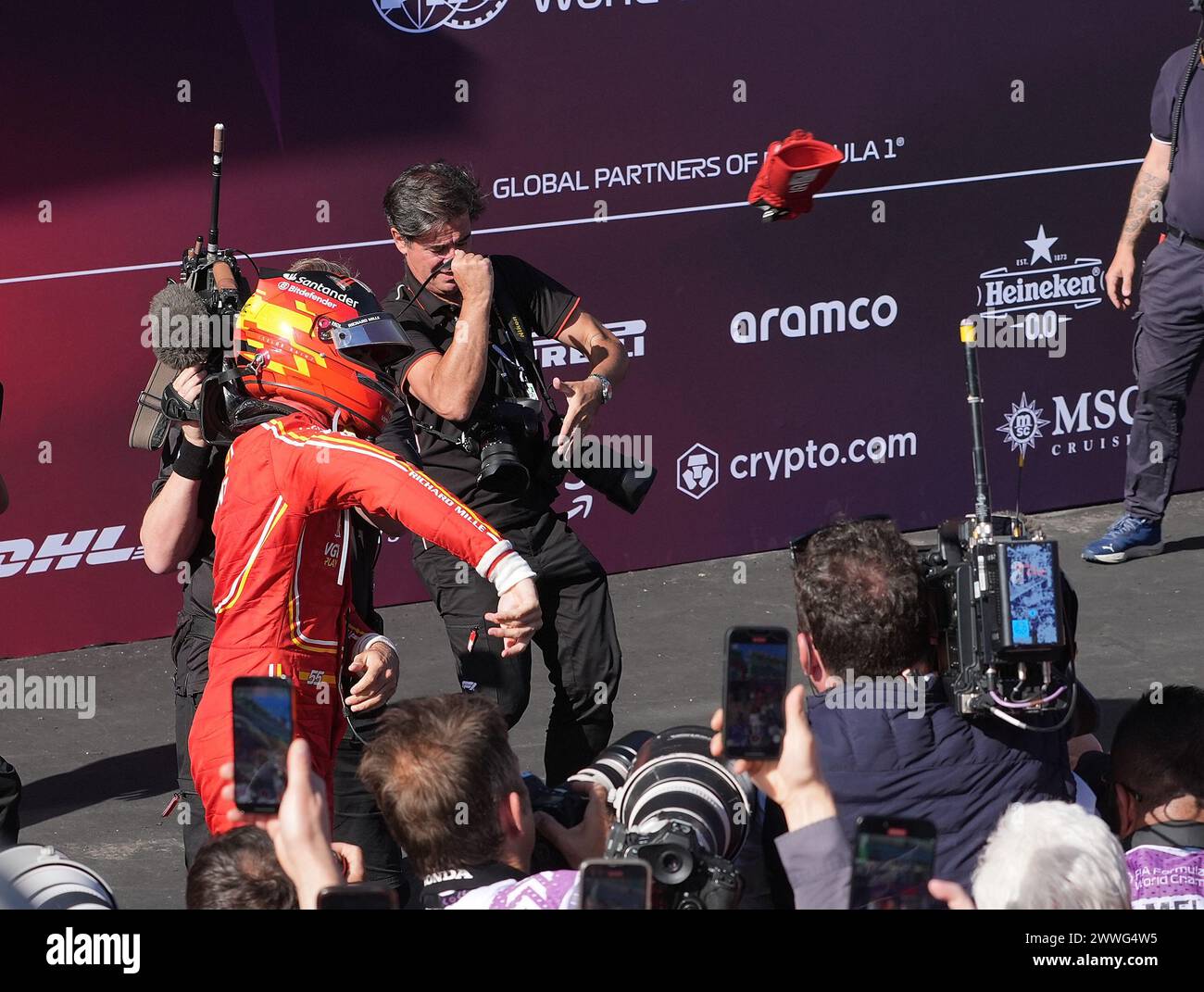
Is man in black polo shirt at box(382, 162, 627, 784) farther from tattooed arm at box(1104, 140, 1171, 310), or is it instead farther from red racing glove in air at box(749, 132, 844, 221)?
tattooed arm at box(1104, 140, 1171, 310)

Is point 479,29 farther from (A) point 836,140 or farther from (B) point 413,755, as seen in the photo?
(B) point 413,755

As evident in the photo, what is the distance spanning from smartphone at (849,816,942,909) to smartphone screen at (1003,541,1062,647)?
38.0 inches

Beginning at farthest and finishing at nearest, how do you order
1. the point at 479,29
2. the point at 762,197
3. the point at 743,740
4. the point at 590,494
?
the point at 590,494
the point at 479,29
the point at 762,197
the point at 743,740

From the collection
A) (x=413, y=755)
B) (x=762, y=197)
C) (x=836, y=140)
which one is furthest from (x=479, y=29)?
(x=413, y=755)

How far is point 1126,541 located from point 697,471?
186 cm

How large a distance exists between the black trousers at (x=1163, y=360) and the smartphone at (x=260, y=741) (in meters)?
5.31

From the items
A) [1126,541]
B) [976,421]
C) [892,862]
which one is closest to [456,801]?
[892,862]

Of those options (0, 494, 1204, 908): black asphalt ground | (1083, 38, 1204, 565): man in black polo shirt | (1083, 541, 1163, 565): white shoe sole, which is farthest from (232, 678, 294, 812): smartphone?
(1083, 541, 1163, 565): white shoe sole

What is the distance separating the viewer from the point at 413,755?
9.04 ft

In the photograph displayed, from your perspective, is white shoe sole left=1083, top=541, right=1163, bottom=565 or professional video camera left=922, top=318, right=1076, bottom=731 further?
white shoe sole left=1083, top=541, right=1163, bottom=565

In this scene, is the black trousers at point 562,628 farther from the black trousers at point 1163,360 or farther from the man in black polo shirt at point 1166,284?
the black trousers at point 1163,360

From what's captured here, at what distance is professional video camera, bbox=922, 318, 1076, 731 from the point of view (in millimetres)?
3059
